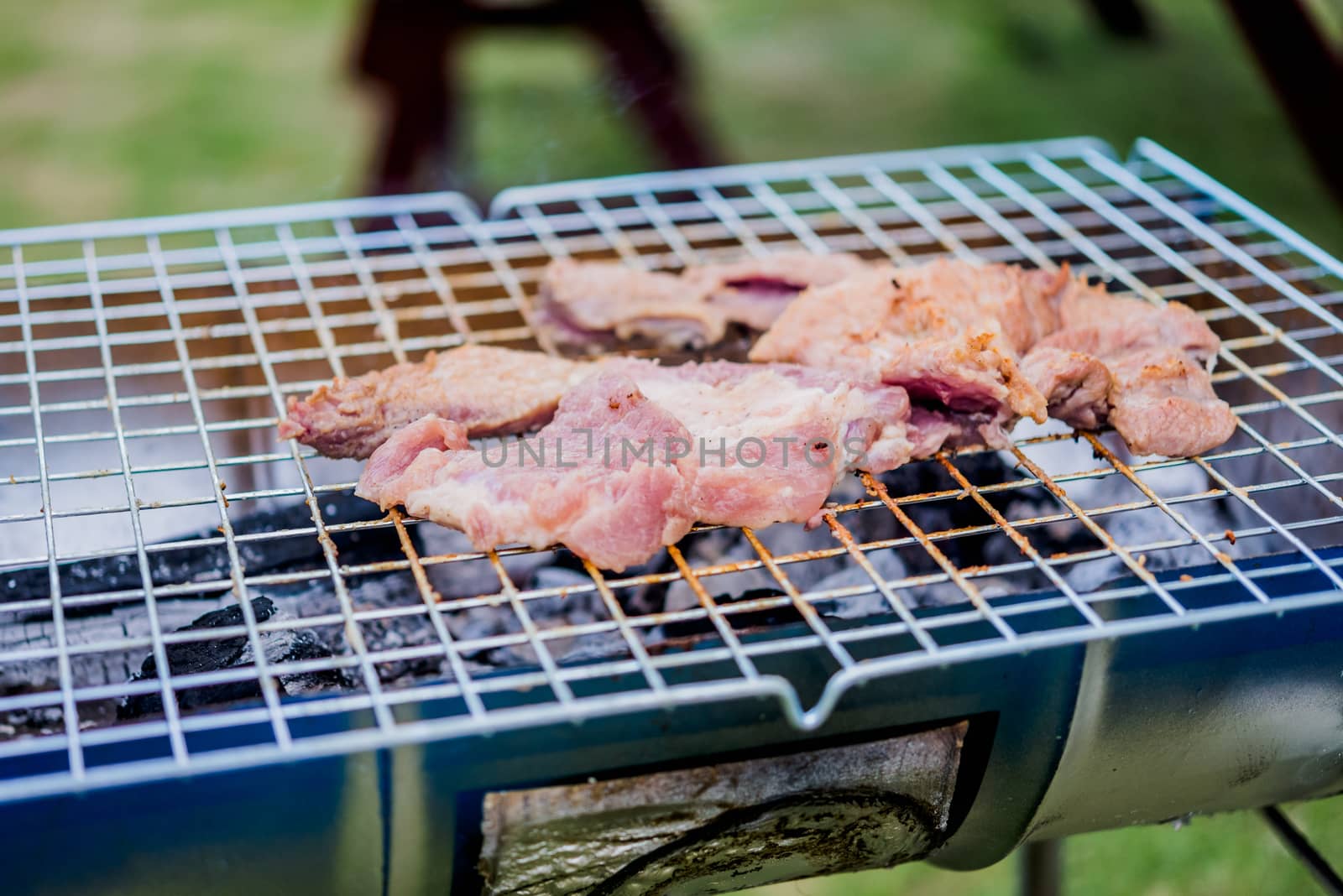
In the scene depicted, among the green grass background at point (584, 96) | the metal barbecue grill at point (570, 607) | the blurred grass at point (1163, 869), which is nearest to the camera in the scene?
the metal barbecue grill at point (570, 607)

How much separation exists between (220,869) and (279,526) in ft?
3.41

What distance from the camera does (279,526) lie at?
2.69m

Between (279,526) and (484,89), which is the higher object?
(279,526)

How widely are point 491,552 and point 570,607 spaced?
2.30ft

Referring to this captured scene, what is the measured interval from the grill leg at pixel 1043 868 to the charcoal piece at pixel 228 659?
1.87 metres

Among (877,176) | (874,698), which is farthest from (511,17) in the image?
(874,698)

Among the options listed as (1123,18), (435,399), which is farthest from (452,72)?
(1123,18)

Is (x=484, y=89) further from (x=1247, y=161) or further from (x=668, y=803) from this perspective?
(x=668, y=803)

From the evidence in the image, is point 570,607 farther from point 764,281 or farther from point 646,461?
point 764,281

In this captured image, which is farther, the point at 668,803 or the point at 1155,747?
the point at 1155,747

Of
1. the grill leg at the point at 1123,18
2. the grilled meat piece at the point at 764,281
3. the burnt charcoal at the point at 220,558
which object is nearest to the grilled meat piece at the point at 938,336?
the grilled meat piece at the point at 764,281

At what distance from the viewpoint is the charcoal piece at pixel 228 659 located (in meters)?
2.11

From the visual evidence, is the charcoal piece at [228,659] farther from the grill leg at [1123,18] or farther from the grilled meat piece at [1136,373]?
the grill leg at [1123,18]

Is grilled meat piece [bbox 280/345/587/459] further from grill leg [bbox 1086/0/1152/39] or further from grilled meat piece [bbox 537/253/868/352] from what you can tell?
grill leg [bbox 1086/0/1152/39]
